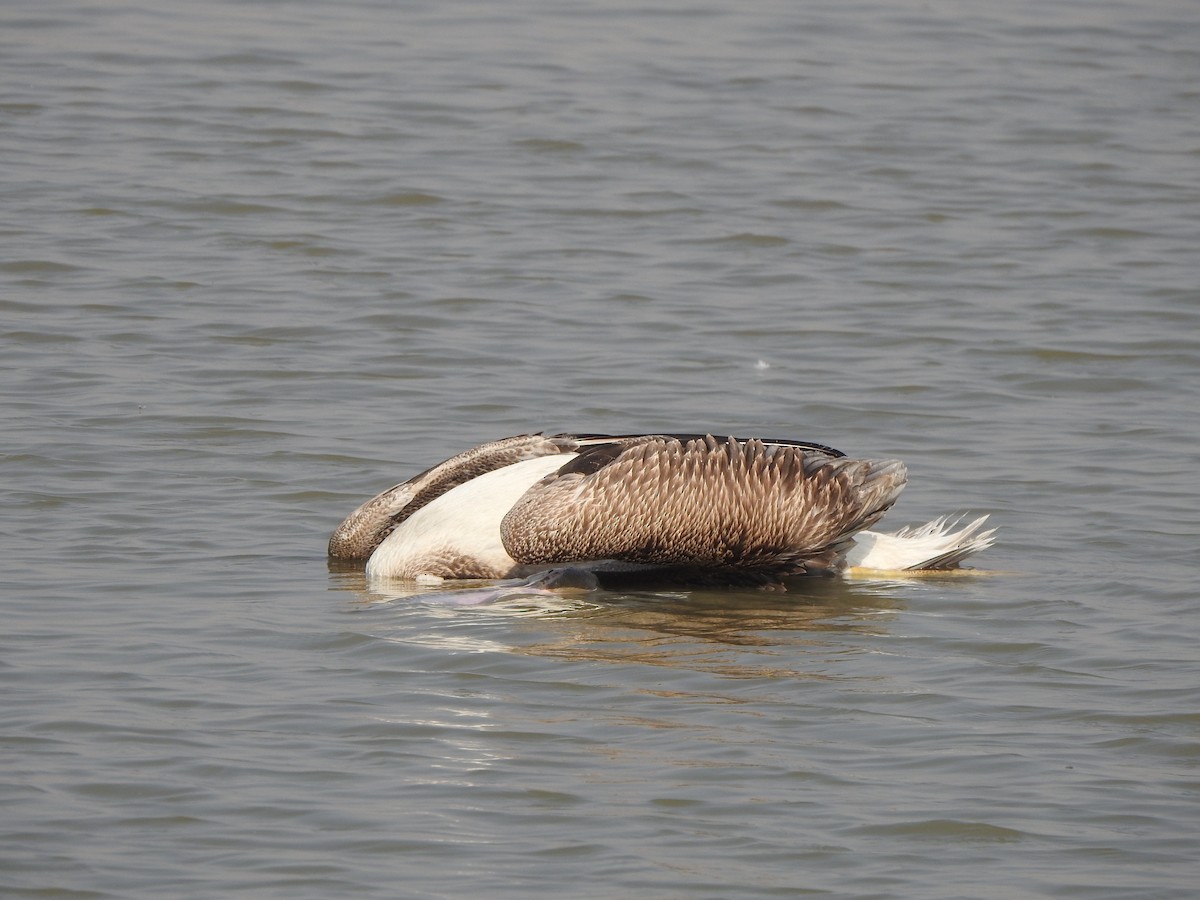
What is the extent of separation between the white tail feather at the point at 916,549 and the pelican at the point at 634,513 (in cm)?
1

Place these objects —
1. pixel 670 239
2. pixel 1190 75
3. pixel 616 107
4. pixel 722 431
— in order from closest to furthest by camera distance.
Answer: pixel 722 431
pixel 670 239
pixel 616 107
pixel 1190 75

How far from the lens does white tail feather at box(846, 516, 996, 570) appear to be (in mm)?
8141

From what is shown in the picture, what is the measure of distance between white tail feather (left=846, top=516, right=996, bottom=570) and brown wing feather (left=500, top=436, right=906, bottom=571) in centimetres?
50

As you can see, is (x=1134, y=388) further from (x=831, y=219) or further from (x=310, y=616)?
(x=310, y=616)

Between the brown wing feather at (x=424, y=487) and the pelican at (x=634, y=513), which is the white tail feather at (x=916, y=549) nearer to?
the pelican at (x=634, y=513)

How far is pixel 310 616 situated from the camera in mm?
7449

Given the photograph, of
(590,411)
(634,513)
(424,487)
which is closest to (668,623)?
(634,513)

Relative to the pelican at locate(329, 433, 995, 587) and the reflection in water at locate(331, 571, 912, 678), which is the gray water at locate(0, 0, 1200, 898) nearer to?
the reflection in water at locate(331, 571, 912, 678)

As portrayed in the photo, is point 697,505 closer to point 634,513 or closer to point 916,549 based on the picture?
point 634,513

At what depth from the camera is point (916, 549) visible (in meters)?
8.24

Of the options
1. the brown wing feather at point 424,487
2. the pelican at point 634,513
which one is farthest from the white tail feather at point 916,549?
the brown wing feather at point 424,487

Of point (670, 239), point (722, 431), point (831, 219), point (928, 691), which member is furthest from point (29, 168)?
point (928, 691)

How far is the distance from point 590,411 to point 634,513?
3.12 metres

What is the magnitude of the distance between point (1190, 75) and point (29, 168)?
1063 centimetres
